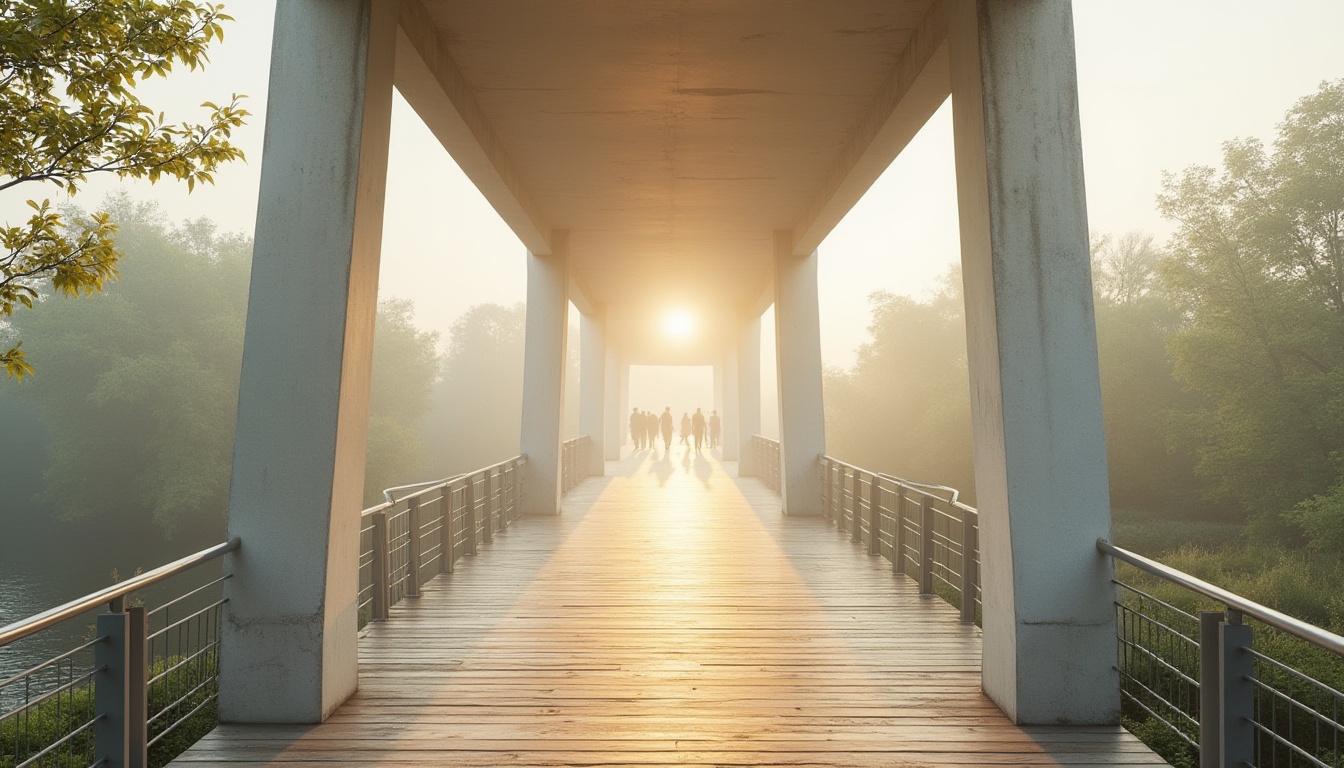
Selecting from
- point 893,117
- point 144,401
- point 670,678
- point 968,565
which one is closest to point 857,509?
point 968,565

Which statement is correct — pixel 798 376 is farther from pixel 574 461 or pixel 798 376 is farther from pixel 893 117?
pixel 574 461

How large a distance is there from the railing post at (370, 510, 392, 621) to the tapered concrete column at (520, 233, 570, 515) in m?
6.09

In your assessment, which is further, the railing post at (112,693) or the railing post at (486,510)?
the railing post at (486,510)

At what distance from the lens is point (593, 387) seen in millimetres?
20109

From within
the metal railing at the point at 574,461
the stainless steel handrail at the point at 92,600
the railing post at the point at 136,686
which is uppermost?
the metal railing at the point at 574,461

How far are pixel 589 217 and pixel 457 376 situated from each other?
56.8 metres

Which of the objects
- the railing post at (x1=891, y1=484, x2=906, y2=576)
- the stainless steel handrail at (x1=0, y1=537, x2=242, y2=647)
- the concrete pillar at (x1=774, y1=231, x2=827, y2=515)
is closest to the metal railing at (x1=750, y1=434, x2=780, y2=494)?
the concrete pillar at (x1=774, y1=231, x2=827, y2=515)

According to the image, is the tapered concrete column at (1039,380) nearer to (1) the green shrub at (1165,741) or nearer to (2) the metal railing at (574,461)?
(1) the green shrub at (1165,741)

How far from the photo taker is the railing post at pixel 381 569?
5895mm

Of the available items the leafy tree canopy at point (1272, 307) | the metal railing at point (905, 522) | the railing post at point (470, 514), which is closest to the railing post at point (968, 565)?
the metal railing at point (905, 522)

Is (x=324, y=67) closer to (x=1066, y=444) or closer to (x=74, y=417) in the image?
(x=1066, y=444)

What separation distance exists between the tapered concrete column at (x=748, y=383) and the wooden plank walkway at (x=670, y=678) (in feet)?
36.9

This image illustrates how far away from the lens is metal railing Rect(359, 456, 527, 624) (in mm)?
5996

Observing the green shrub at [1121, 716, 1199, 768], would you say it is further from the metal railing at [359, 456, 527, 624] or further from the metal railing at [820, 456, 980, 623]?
the metal railing at [359, 456, 527, 624]
